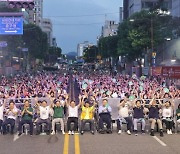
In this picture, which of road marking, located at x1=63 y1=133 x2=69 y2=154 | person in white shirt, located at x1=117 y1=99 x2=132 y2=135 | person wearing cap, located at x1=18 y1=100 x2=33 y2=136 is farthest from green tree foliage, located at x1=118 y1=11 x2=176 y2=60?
road marking, located at x1=63 y1=133 x2=69 y2=154

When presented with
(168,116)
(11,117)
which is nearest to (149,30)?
(168,116)

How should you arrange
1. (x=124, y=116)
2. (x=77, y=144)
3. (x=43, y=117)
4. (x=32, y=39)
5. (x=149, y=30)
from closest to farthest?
(x=77, y=144) → (x=43, y=117) → (x=124, y=116) → (x=149, y=30) → (x=32, y=39)

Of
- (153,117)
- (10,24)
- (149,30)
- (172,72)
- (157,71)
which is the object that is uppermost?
(149,30)

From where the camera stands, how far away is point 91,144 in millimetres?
14578

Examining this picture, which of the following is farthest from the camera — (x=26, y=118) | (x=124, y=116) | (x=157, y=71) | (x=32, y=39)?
(x=32, y=39)

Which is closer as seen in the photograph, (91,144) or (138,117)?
(91,144)

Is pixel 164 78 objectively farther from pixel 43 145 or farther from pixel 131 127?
pixel 43 145

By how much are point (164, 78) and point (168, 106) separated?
955 inches

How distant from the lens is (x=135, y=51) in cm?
7494

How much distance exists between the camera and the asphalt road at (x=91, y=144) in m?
13.3

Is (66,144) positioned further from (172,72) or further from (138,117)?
(172,72)

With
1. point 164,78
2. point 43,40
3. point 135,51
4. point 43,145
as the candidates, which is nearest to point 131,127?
point 43,145

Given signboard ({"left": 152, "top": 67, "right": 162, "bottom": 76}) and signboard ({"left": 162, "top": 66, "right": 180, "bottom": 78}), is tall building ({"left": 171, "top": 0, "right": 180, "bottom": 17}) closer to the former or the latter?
signboard ({"left": 152, "top": 67, "right": 162, "bottom": 76})

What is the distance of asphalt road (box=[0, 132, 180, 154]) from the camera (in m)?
13.3
